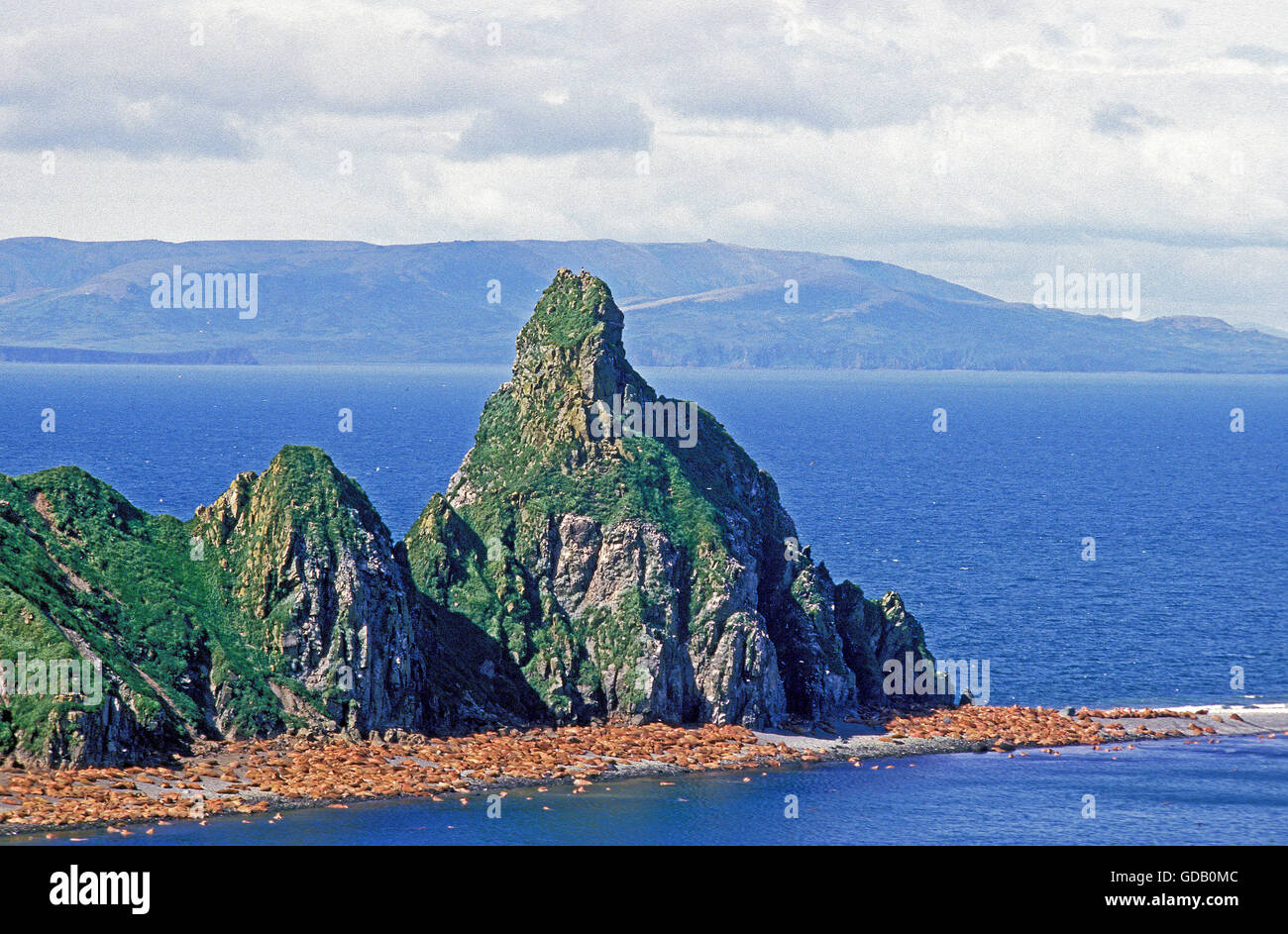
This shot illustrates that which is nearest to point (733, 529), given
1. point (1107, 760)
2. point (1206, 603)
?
point (1107, 760)

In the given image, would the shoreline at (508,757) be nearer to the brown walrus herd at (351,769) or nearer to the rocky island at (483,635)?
the brown walrus herd at (351,769)

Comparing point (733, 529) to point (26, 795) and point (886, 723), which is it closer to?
point (886, 723)

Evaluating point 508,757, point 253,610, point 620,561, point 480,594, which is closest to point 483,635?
point 480,594

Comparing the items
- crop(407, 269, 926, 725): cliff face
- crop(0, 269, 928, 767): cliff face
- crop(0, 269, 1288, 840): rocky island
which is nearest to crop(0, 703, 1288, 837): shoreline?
crop(0, 269, 1288, 840): rocky island

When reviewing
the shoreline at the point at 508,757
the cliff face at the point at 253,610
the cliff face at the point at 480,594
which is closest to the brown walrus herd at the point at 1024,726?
the shoreline at the point at 508,757

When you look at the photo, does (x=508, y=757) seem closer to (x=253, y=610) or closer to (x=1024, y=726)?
(x=253, y=610)

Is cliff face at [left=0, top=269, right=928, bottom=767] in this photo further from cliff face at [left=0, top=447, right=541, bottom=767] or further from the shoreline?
the shoreline
